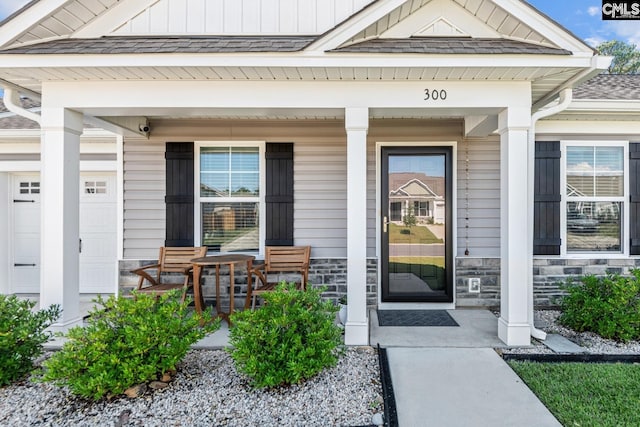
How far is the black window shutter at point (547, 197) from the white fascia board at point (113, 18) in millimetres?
4920

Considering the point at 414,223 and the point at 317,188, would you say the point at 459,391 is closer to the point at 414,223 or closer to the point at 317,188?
the point at 414,223

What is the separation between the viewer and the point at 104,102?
339 cm

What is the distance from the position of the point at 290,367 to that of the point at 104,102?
2933 mm

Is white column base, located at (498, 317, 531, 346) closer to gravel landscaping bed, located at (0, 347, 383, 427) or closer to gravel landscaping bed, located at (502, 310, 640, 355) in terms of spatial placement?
gravel landscaping bed, located at (502, 310, 640, 355)

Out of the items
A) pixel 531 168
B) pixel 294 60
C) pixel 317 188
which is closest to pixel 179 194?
pixel 317 188

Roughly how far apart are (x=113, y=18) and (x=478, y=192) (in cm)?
461

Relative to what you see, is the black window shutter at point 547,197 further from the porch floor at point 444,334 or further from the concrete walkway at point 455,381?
the concrete walkway at point 455,381

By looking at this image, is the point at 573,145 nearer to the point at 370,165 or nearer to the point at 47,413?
the point at 370,165

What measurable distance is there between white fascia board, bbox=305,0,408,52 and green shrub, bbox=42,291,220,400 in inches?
96.2

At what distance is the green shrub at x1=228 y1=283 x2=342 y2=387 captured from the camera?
2521 mm

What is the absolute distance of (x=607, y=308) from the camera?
349 centimetres

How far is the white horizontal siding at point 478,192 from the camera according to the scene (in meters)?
4.67

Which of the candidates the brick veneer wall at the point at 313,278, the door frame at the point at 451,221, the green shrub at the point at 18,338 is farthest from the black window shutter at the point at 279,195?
the green shrub at the point at 18,338

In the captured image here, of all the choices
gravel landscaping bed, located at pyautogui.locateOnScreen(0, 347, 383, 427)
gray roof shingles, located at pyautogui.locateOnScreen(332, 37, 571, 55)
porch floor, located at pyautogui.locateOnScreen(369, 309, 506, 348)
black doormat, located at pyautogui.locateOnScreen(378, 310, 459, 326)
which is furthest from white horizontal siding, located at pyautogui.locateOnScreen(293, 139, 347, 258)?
gravel landscaping bed, located at pyautogui.locateOnScreen(0, 347, 383, 427)
